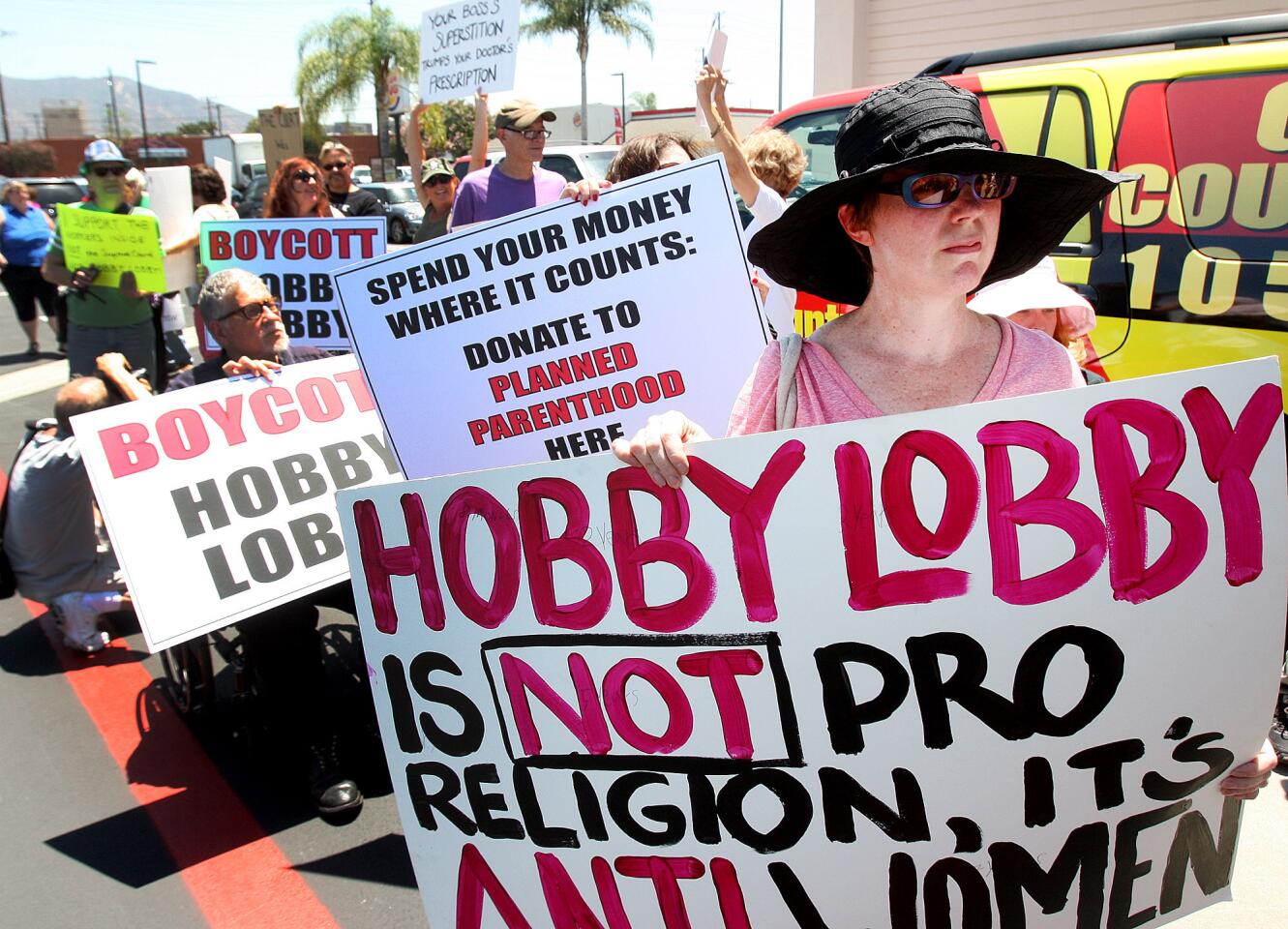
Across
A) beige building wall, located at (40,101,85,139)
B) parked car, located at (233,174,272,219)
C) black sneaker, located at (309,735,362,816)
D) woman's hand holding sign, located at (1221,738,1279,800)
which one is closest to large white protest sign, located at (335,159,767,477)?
black sneaker, located at (309,735,362,816)

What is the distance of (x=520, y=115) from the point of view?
15.3ft

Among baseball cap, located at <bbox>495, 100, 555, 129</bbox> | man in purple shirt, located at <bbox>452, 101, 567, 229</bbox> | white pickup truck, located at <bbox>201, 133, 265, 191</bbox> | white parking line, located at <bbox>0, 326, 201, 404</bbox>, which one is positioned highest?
white pickup truck, located at <bbox>201, 133, 265, 191</bbox>

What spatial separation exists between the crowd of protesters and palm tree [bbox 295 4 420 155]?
39305 millimetres

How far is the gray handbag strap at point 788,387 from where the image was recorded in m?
1.63

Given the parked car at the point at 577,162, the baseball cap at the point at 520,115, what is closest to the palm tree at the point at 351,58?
the parked car at the point at 577,162

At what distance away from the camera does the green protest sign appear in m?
5.88

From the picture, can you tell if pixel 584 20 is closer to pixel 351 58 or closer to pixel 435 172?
pixel 351 58

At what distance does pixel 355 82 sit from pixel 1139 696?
146 ft

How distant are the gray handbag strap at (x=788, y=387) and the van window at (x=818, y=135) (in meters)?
3.40

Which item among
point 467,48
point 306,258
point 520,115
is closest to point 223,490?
point 306,258

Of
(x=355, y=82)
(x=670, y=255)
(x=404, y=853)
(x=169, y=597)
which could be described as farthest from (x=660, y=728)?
(x=355, y=82)

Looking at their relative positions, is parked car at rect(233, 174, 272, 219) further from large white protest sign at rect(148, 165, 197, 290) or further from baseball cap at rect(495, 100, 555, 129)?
baseball cap at rect(495, 100, 555, 129)

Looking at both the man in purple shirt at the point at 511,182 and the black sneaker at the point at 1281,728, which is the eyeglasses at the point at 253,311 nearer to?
the man in purple shirt at the point at 511,182

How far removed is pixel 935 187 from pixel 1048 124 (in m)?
2.59
